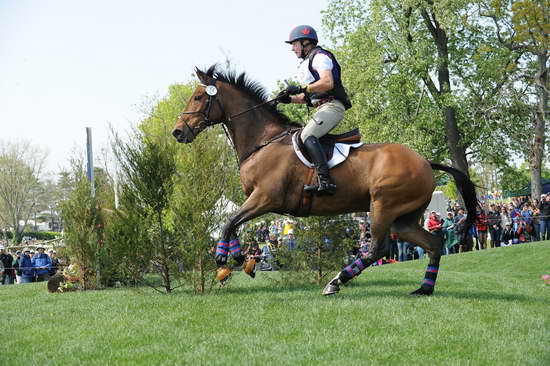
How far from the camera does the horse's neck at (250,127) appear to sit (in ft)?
29.5

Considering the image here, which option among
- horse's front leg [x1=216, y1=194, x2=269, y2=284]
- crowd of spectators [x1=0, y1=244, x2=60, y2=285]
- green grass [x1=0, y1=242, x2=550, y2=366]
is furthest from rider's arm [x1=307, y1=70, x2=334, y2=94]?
crowd of spectators [x1=0, y1=244, x2=60, y2=285]

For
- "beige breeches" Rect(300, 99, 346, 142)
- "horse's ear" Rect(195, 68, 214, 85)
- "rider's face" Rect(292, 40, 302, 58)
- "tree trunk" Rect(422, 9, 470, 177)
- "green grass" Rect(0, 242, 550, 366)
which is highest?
"tree trunk" Rect(422, 9, 470, 177)

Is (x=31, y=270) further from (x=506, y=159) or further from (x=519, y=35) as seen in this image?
(x=506, y=159)

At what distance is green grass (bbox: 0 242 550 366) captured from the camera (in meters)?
5.05

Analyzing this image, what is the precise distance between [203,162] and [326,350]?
16.3 ft

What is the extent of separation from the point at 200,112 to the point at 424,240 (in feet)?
13.0

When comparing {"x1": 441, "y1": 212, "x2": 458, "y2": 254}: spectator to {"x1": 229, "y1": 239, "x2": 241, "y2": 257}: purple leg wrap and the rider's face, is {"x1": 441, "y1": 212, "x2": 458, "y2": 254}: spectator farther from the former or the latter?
{"x1": 229, "y1": 239, "x2": 241, "y2": 257}: purple leg wrap

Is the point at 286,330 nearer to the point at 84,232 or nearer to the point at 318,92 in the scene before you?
the point at 318,92

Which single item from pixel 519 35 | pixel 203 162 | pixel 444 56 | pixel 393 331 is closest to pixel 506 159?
pixel 444 56

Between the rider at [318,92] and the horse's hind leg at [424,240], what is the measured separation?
1431mm

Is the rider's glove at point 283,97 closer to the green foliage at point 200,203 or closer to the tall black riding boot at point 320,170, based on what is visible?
the tall black riding boot at point 320,170

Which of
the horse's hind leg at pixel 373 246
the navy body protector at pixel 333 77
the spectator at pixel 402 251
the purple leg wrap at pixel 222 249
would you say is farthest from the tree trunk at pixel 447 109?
the purple leg wrap at pixel 222 249

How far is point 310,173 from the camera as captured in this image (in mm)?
8492

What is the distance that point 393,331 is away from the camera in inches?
238
